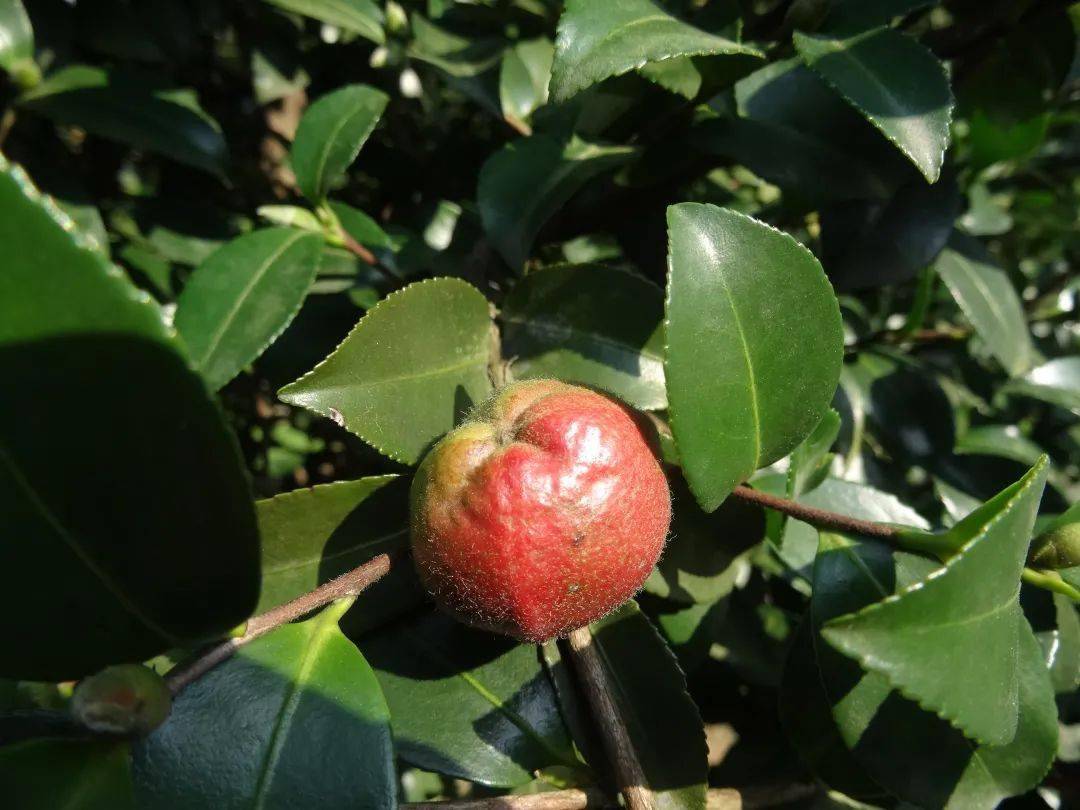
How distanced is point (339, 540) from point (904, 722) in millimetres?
551

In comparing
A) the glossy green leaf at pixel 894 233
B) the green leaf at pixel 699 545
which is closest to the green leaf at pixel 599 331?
the green leaf at pixel 699 545

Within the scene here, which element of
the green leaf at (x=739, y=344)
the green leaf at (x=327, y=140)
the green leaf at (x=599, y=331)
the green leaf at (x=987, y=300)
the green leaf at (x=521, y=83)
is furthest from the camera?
the green leaf at (x=987, y=300)

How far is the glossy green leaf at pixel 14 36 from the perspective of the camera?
3.75 ft

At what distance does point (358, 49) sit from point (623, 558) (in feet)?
4.93

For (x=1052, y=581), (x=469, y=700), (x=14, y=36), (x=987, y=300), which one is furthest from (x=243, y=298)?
(x=987, y=300)

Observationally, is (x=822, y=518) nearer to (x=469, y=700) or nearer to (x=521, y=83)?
(x=469, y=700)

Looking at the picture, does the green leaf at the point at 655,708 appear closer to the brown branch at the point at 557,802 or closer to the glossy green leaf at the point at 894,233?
the brown branch at the point at 557,802

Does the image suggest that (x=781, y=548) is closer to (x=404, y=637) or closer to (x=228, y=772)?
(x=404, y=637)

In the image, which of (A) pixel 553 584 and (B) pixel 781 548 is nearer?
(A) pixel 553 584

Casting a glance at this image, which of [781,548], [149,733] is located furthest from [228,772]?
[781,548]

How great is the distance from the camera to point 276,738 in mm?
571

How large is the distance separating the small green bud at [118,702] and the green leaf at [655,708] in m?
0.40

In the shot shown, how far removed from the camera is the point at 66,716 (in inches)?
23.5

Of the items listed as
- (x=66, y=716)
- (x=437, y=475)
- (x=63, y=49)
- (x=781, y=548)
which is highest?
(x=63, y=49)
